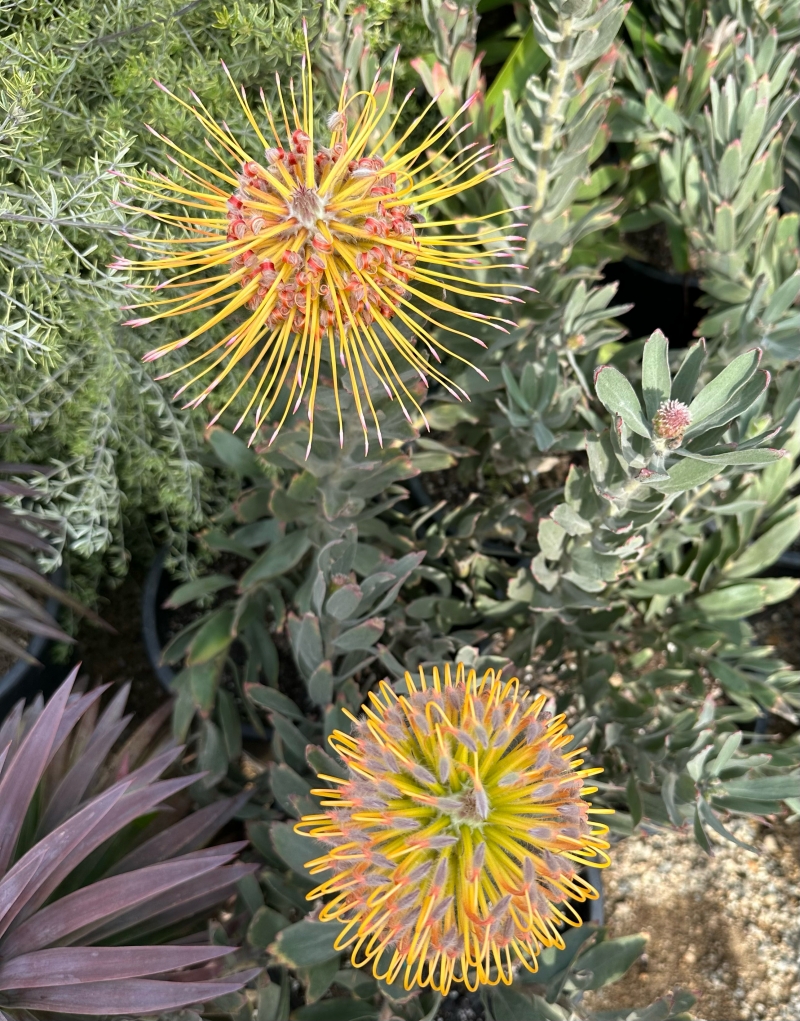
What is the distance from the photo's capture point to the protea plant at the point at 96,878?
683 mm

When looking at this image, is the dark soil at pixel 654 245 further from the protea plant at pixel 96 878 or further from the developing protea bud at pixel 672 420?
the protea plant at pixel 96 878

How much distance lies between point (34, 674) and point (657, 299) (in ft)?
3.67

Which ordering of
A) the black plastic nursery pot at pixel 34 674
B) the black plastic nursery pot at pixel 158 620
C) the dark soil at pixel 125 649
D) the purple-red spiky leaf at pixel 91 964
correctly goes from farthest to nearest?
the dark soil at pixel 125 649 → the black plastic nursery pot at pixel 158 620 → the black plastic nursery pot at pixel 34 674 → the purple-red spiky leaf at pixel 91 964

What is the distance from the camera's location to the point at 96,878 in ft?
2.78

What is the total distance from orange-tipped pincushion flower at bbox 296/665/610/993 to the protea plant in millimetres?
265

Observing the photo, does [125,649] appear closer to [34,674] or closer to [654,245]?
[34,674]

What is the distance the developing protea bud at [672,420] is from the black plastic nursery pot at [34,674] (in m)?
0.77

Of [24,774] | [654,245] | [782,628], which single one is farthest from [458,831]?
[654,245]

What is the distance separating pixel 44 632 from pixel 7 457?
0.24m

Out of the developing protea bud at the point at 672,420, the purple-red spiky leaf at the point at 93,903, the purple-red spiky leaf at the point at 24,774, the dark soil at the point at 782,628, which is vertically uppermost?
the purple-red spiky leaf at the point at 24,774

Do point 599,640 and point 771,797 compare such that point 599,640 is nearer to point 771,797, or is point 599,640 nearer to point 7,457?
point 771,797

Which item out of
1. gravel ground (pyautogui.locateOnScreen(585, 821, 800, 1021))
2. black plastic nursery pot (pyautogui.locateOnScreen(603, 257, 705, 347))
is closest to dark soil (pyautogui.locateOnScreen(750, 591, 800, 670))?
gravel ground (pyautogui.locateOnScreen(585, 821, 800, 1021))

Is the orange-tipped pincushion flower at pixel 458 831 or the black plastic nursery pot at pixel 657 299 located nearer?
the orange-tipped pincushion flower at pixel 458 831

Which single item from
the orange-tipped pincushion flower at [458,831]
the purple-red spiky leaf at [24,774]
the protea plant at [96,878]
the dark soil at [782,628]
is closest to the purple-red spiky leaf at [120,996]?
the protea plant at [96,878]
